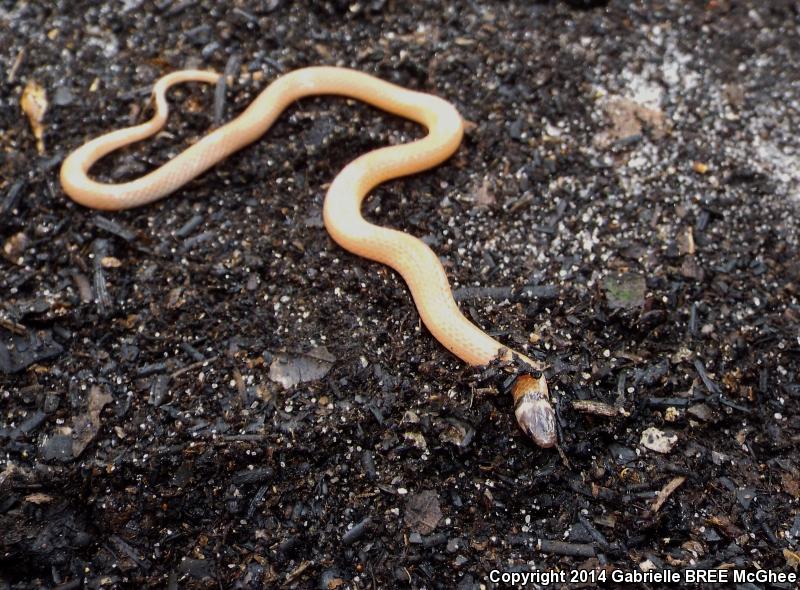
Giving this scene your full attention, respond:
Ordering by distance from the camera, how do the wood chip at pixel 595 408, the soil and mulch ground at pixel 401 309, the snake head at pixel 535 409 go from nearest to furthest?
the soil and mulch ground at pixel 401 309 → the snake head at pixel 535 409 → the wood chip at pixel 595 408

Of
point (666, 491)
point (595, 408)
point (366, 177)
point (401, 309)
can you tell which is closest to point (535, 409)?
point (595, 408)

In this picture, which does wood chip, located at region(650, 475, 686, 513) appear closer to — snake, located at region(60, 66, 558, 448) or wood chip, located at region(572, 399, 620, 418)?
wood chip, located at region(572, 399, 620, 418)

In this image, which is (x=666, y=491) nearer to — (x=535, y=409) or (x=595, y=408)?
(x=595, y=408)

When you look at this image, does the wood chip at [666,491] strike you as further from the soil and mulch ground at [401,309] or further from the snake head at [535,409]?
the snake head at [535,409]

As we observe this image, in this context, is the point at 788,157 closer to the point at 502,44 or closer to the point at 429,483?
the point at 502,44

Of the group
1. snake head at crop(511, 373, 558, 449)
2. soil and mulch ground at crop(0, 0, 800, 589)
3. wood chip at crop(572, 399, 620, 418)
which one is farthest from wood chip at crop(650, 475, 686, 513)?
snake head at crop(511, 373, 558, 449)

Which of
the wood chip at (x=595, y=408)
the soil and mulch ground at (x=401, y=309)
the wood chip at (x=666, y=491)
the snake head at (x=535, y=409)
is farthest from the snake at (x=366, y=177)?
the wood chip at (x=666, y=491)

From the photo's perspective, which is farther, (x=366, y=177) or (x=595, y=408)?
(x=366, y=177)

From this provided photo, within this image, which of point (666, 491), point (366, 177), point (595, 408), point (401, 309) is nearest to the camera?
point (666, 491)
